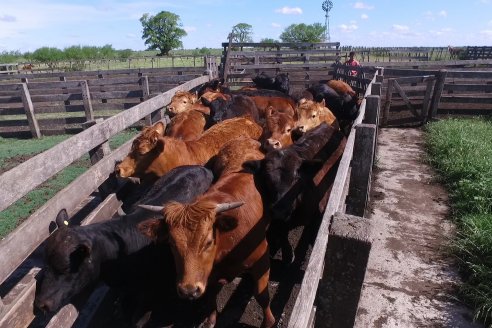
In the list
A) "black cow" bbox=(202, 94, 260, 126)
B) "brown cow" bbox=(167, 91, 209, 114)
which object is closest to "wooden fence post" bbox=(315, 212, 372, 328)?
"black cow" bbox=(202, 94, 260, 126)

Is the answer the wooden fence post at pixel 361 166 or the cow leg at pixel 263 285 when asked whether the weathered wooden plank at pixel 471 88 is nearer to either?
the wooden fence post at pixel 361 166

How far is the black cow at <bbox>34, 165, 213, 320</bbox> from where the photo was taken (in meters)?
2.65

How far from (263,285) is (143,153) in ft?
7.17

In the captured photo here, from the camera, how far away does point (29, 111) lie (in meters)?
11.0

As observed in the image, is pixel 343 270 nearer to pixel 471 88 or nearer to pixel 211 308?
pixel 211 308

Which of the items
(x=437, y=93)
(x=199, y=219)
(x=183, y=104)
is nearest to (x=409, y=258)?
(x=199, y=219)

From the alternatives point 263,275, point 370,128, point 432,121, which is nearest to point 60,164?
point 263,275

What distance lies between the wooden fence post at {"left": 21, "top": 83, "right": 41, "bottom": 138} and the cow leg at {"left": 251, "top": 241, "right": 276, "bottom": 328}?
10.6 m

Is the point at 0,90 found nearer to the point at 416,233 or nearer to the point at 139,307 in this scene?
the point at 139,307

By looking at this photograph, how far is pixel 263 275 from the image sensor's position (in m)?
3.40

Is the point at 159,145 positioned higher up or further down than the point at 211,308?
higher up

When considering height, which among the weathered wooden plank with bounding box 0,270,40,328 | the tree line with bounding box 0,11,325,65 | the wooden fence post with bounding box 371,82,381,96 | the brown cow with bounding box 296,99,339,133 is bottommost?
the weathered wooden plank with bounding box 0,270,40,328

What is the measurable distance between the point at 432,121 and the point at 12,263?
11.6 metres

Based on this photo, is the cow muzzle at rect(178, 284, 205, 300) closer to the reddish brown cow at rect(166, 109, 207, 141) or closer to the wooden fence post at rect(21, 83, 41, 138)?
the reddish brown cow at rect(166, 109, 207, 141)
